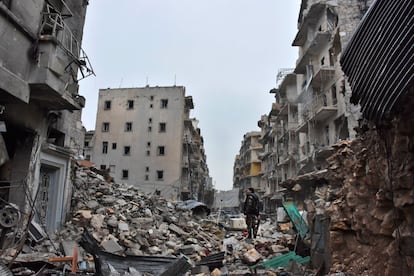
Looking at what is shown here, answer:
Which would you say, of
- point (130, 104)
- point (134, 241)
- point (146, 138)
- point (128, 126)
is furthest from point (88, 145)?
point (134, 241)

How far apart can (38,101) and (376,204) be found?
29.2 feet

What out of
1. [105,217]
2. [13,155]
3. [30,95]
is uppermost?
[30,95]

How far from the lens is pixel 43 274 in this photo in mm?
5812

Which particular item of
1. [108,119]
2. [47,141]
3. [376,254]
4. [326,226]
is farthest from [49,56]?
[108,119]

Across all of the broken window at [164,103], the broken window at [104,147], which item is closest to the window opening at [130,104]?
the broken window at [164,103]

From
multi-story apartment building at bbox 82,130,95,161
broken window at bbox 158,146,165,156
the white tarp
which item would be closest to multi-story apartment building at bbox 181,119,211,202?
broken window at bbox 158,146,165,156

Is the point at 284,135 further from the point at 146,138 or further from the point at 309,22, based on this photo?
the point at 146,138

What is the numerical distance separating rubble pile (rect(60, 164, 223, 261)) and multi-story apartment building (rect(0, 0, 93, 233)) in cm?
104

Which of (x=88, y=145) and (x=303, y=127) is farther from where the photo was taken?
(x=88, y=145)

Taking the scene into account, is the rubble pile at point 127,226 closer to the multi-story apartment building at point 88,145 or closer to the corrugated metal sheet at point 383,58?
the corrugated metal sheet at point 383,58

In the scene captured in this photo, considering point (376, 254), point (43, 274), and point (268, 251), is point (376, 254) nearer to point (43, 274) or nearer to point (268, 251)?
point (43, 274)

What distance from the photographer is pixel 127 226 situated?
37.9ft

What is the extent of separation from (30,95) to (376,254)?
8768mm

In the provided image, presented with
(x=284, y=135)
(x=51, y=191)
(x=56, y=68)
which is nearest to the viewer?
(x=56, y=68)
